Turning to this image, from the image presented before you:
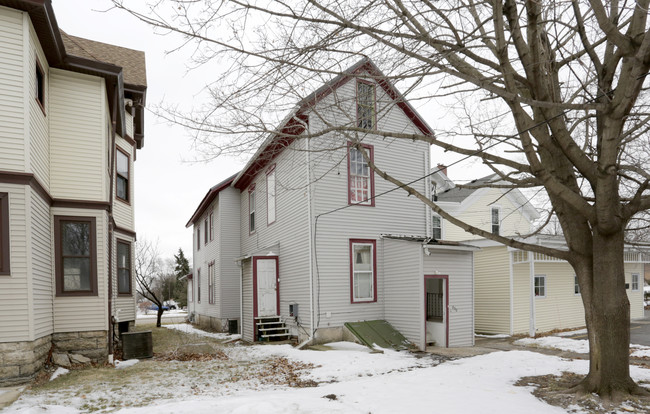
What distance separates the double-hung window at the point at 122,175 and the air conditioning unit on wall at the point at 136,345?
489cm

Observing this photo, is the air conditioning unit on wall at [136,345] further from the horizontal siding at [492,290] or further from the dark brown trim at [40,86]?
the horizontal siding at [492,290]

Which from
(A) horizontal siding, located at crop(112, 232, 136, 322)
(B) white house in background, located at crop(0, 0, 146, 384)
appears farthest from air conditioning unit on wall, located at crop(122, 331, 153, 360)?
(A) horizontal siding, located at crop(112, 232, 136, 322)

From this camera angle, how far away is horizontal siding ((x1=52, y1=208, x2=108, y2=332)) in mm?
10609

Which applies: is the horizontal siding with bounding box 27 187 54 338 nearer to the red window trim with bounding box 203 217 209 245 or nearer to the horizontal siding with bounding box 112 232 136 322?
the horizontal siding with bounding box 112 232 136 322

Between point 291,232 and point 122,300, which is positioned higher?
point 291,232

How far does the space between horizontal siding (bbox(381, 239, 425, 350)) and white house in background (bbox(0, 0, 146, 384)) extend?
8.01 metres

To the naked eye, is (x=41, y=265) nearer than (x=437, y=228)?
Yes

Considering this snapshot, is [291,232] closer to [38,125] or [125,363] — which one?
[125,363]

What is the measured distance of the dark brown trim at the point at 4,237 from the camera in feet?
27.9

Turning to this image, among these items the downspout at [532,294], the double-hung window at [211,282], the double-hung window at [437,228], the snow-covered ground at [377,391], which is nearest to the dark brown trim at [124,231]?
the snow-covered ground at [377,391]

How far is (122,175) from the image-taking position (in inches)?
595

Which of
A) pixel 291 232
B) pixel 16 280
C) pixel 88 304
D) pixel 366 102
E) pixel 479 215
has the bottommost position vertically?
pixel 88 304

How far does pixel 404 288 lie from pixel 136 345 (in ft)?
25.2

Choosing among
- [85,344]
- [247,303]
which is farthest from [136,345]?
[247,303]
